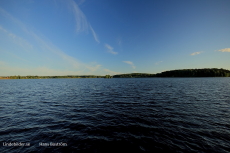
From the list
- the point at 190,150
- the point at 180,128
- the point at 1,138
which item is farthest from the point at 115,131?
the point at 1,138

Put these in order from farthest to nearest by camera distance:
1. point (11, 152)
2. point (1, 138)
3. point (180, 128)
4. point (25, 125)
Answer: point (25, 125)
point (180, 128)
point (1, 138)
point (11, 152)

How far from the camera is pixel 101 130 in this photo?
12734 mm

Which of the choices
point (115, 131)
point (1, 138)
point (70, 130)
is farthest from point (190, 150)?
point (1, 138)

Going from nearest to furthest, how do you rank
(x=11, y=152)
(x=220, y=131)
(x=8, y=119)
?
(x=11, y=152)
(x=220, y=131)
(x=8, y=119)

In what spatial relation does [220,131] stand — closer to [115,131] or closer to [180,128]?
[180,128]

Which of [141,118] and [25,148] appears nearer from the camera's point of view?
[25,148]

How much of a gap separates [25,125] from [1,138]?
310 centimetres

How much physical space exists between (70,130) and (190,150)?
13031mm

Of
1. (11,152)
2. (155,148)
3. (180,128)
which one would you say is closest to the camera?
(11,152)

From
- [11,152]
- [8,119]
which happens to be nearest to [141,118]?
[11,152]

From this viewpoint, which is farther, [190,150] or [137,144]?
[137,144]

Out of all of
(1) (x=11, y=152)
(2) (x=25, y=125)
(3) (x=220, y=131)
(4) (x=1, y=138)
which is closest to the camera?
(1) (x=11, y=152)

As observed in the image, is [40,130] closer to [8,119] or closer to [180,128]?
[8,119]

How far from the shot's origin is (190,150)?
916 cm
